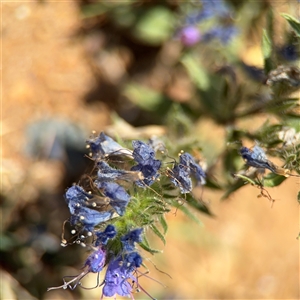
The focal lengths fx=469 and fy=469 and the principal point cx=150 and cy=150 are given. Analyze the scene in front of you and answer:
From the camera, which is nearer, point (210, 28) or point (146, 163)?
point (146, 163)

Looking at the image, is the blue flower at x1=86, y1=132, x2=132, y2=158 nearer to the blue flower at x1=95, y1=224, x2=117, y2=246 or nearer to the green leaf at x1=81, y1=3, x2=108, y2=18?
the blue flower at x1=95, y1=224, x2=117, y2=246

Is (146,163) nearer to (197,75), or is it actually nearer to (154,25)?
(197,75)

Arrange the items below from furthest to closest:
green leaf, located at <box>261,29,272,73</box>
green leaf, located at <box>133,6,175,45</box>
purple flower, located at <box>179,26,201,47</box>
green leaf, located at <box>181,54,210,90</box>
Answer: green leaf, located at <box>133,6,175,45</box> → purple flower, located at <box>179,26,201,47</box> → green leaf, located at <box>181,54,210,90</box> → green leaf, located at <box>261,29,272,73</box>

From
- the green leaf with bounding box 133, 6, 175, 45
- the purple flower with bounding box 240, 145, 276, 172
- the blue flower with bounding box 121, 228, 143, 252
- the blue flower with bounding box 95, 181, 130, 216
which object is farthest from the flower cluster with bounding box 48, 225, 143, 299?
the green leaf with bounding box 133, 6, 175, 45

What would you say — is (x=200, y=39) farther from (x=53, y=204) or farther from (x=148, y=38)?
(x=53, y=204)

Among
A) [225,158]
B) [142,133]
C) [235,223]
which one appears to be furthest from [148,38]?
[235,223]

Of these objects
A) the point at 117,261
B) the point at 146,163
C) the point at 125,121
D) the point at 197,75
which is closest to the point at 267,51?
the point at 197,75
